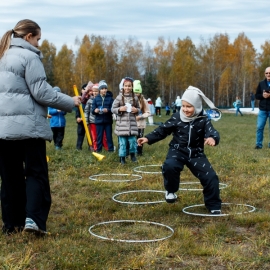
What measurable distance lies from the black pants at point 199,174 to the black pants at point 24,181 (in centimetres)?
179

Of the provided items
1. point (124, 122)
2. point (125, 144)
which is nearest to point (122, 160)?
point (125, 144)

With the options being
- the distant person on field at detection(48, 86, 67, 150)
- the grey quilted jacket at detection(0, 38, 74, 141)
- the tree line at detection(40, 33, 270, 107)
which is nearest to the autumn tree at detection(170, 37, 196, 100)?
the tree line at detection(40, 33, 270, 107)

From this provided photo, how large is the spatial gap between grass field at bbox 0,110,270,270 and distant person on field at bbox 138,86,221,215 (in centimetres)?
33

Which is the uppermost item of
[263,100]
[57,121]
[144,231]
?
[263,100]

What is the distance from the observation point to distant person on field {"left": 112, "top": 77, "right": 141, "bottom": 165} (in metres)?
10.2

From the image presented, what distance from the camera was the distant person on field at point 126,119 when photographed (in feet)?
33.5

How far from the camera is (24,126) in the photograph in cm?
457

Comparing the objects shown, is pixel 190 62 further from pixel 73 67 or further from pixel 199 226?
pixel 199 226

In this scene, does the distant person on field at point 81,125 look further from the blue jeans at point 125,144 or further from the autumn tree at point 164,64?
the autumn tree at point 164,64

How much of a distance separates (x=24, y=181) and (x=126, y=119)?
5448 millimetres

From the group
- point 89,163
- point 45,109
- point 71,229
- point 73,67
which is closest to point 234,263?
point 71,229

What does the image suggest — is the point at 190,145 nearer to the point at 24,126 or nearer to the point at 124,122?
the point at 24,126

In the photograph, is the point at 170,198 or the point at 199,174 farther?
the point at 170,198

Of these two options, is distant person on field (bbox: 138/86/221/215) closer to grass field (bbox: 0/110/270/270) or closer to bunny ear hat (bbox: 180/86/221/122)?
bunny ear hat (bbox: 180/86/221/122)
